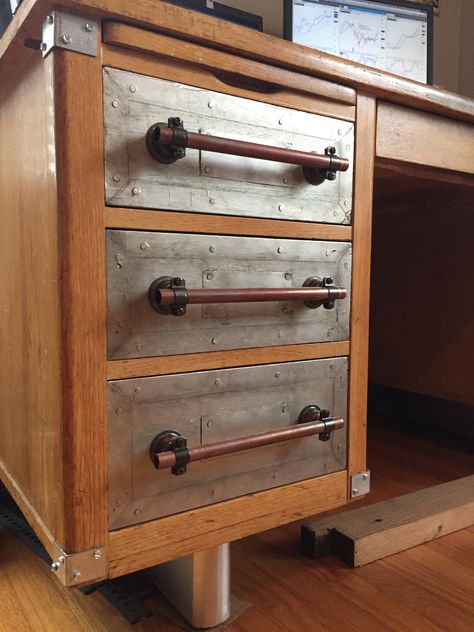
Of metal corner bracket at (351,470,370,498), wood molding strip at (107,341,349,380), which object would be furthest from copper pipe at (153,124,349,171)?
metal corner bracket at (351,470,370,498)

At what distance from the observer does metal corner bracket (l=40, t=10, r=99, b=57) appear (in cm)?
54

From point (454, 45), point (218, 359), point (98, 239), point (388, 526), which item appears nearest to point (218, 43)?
point (98, 239)

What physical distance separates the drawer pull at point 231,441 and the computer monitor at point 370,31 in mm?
925

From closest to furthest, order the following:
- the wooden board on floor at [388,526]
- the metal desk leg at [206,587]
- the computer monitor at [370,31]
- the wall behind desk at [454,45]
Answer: the metal desk leg at [206,587] < the wooden board on floor at [388,526] < the computer monitor at [370,31] < the wall behind desk at [454,45]

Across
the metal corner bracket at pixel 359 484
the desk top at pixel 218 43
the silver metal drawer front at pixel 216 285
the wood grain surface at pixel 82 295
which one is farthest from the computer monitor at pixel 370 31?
the metal corner bracket at pixel 359 484

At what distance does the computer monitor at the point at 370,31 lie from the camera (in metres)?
1.24

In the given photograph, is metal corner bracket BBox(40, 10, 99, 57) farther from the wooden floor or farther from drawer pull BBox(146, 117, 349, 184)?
the wooden floor

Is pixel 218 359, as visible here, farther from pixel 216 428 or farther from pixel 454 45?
pixel 454 45

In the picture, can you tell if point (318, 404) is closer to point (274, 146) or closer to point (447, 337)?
point (274, 146)

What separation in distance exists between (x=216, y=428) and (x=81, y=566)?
0.21 metres

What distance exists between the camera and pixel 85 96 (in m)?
0.55

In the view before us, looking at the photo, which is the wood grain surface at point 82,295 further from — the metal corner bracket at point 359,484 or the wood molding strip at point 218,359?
the metal corner bracket at point 359,484

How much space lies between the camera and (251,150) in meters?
0.63

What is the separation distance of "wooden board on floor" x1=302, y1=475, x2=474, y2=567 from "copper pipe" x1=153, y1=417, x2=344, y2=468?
12.3 inches
